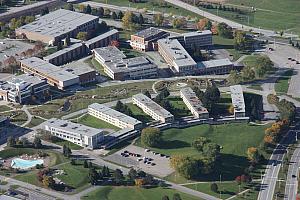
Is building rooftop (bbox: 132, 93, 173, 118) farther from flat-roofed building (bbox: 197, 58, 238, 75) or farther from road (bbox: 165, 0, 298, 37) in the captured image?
road (bbox: 165, 0, 298, 37)

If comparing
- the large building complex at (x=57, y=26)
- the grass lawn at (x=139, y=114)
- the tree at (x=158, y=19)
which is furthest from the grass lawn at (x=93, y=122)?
the tree at (x=158, y=19)

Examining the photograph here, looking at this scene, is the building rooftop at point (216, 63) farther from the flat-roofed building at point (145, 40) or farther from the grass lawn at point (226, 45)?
the flat-roofed building at point (145, 40)

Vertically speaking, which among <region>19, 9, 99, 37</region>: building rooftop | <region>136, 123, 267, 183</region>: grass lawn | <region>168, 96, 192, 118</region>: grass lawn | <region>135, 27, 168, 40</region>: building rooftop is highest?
<region>19, 9, 99, 37</region>: building rooftop

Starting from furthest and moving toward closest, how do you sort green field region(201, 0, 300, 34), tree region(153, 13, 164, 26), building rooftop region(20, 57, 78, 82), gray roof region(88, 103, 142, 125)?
green field region(201, 0, 300, 34), tree region(153, 13, 164, 26), building rooftop region(20, 57, 78, 82), gray roof region(88, 103, 142, 125)

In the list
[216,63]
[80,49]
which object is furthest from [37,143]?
[216,63]

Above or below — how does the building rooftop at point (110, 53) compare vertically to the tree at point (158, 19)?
below

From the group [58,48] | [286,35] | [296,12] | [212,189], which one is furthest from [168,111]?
[296,12]

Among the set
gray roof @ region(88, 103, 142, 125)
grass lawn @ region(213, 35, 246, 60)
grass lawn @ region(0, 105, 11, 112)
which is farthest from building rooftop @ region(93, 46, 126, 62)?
grass lawn @ region(0, 105, 11, 112)
